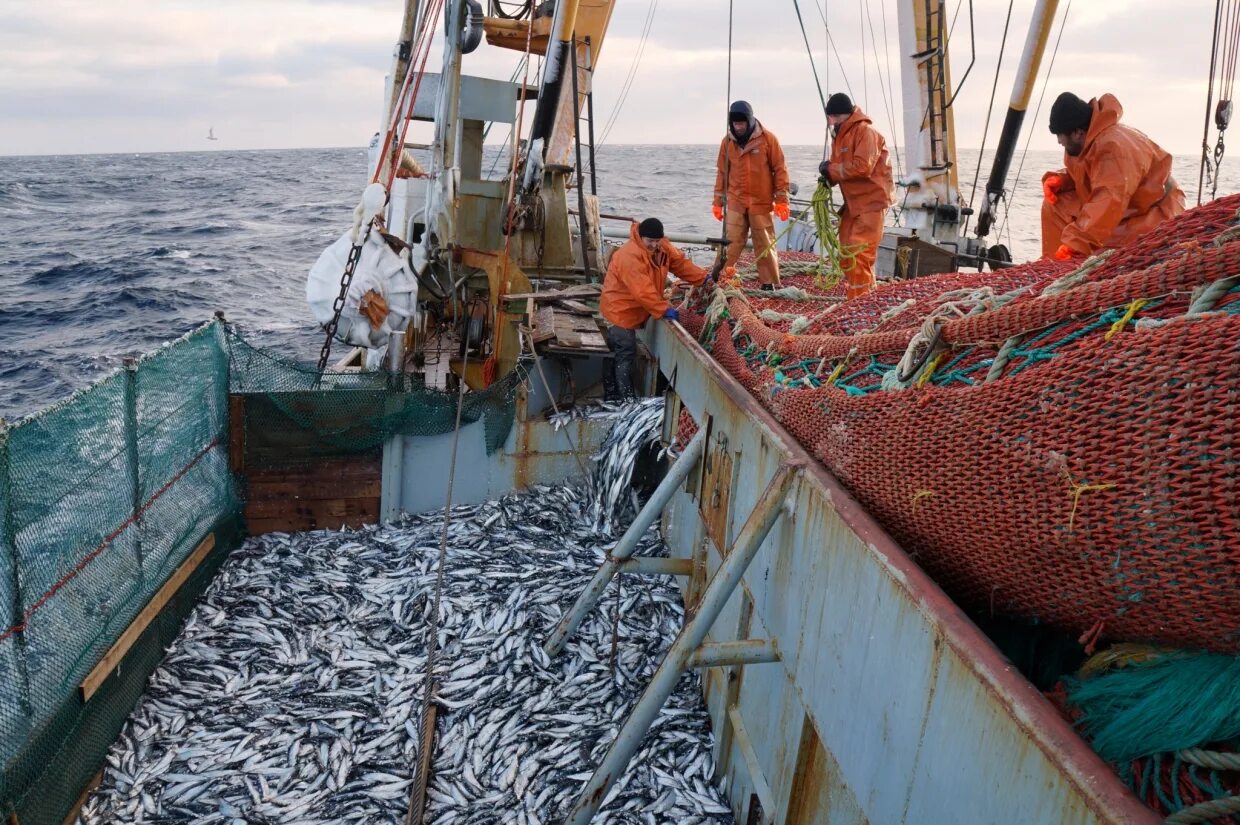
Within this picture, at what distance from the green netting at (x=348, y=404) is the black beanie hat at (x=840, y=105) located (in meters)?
4.63

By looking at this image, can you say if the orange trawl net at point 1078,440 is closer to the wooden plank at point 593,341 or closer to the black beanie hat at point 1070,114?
the black beanie hat at point 1070,114

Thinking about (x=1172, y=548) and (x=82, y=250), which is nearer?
(x=1172, y=548)

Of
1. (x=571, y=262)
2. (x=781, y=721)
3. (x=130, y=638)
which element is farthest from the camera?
(x=571, y=262)

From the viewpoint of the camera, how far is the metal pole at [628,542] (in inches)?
273

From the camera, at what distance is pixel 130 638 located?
6.63 m

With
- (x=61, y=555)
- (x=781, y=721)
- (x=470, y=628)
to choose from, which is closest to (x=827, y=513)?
(x=781, y=721)

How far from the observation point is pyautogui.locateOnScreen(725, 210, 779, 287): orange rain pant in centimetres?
902

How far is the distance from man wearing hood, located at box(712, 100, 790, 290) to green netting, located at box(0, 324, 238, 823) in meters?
5.78

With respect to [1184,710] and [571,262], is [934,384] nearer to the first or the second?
[1184,710]

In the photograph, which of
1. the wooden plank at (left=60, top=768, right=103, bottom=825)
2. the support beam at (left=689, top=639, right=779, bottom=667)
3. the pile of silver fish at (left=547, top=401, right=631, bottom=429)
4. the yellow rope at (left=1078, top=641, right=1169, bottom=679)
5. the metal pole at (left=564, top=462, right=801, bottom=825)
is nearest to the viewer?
the yellow rope at (left=1078, top=641, right=1169, bottom=679)

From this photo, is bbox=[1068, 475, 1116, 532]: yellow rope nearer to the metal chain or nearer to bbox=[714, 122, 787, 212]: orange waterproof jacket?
bbox=[714, 122, 787, 212]: orange waterproof jacket

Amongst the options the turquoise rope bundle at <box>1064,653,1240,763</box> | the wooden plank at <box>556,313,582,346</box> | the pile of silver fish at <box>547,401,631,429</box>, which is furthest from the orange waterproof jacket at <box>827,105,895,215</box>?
the turquoise rope bundle at <box>1064,653,1240,763</box>

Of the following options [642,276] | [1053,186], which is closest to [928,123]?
[642,276]

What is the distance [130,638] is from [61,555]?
1087mm
